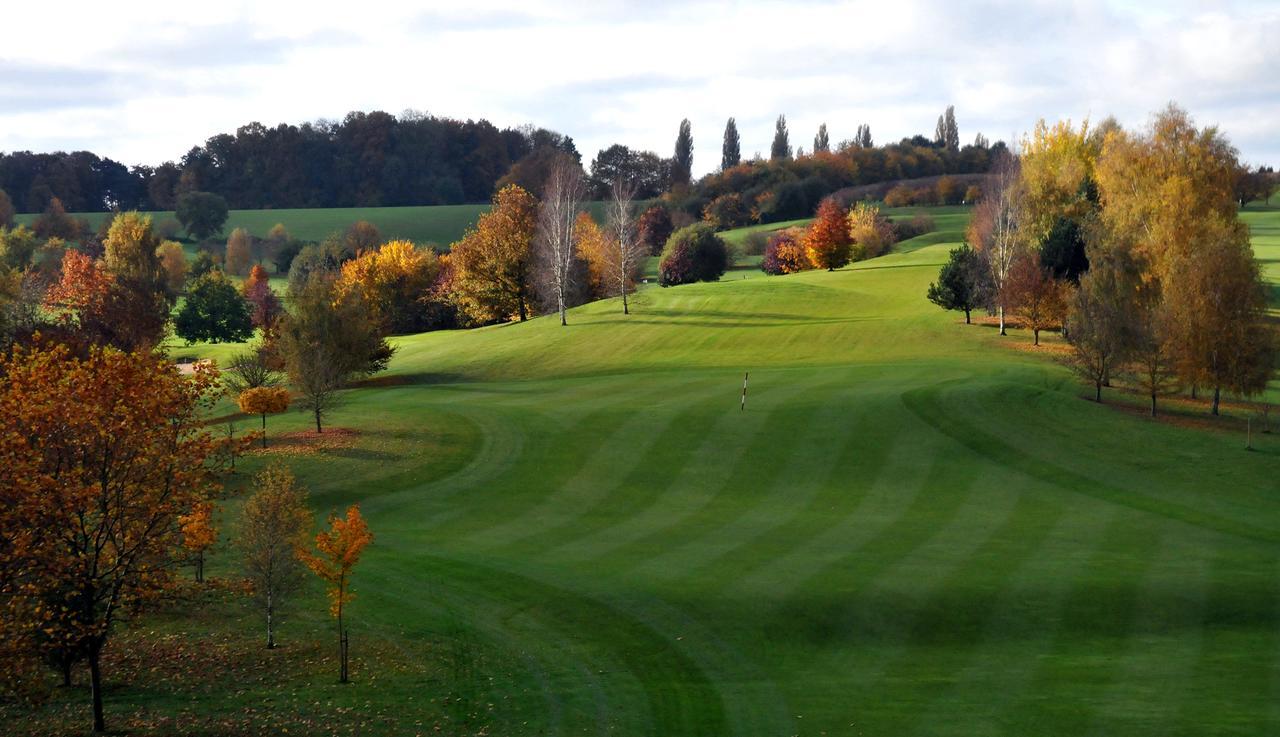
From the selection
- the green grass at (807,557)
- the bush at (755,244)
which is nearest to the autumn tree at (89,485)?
the green grass at (807,557)

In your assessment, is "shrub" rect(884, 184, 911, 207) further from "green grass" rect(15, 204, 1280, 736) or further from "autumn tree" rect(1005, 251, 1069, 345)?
"green grass" rect(15, 204, 1280, 736)

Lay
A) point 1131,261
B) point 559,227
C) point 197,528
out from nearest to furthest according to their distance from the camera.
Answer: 1. point 197,528
2. point 1131,261
3. point 559,227

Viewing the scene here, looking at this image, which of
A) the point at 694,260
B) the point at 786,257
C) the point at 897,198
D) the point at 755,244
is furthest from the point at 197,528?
the point at 897,198

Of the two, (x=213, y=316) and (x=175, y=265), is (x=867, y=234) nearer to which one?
(x=213, y=316)

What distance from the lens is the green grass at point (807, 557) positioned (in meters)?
21.2

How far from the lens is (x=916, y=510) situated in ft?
114

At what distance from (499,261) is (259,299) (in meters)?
32.7

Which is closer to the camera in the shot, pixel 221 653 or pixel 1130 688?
pixel 1130 688

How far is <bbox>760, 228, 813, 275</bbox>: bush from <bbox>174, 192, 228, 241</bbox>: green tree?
87.5 m

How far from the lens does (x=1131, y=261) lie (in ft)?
189

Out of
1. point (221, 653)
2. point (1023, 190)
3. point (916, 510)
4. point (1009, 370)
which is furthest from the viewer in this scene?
point (1023, 190)

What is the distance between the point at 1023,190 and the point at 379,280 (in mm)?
52626

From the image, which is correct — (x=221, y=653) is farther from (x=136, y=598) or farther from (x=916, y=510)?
(x=916, y=510)

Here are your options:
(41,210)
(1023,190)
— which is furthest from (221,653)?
(41,210)
